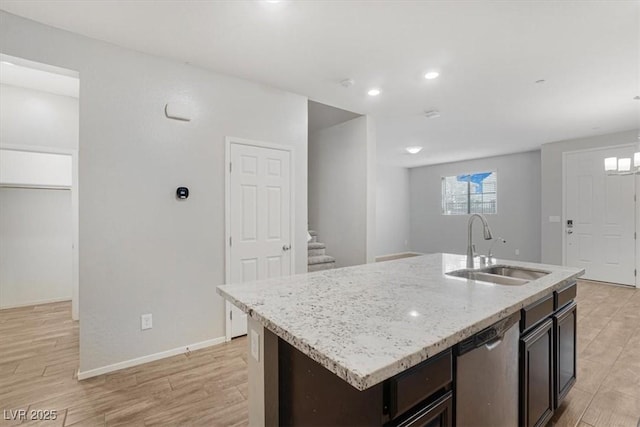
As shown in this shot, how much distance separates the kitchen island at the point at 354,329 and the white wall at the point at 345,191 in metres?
2.59

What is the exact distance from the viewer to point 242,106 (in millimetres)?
3242

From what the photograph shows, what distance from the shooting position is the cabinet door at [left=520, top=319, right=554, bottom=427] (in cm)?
148

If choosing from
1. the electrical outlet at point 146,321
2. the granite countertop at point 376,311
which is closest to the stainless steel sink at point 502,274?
the granite countertop at point 376,311

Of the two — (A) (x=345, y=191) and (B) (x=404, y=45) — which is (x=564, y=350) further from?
(A) (x=345, y=191)

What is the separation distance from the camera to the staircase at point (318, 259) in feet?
15.0

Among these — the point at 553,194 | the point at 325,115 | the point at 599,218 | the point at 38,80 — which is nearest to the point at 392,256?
the point at 553,194

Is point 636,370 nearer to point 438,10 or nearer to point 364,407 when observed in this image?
point 364,407

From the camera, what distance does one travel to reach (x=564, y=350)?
1905 millimetres

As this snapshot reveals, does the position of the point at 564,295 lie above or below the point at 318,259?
above

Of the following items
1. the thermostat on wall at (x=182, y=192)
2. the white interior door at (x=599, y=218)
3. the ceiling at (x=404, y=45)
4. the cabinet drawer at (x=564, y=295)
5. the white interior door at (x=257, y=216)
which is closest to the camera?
the cabinet drawer at (x=564, y=295)

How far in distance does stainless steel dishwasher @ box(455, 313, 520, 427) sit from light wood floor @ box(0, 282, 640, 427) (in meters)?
0.93

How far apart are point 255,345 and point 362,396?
2.07 feet

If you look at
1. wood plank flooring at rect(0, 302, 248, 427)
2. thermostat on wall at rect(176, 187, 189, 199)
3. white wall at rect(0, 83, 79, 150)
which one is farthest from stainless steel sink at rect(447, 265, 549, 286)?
white wall at rect(0, 83, 79, 150)

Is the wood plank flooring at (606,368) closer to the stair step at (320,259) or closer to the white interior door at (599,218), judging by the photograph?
the white interior door at (599,218)
